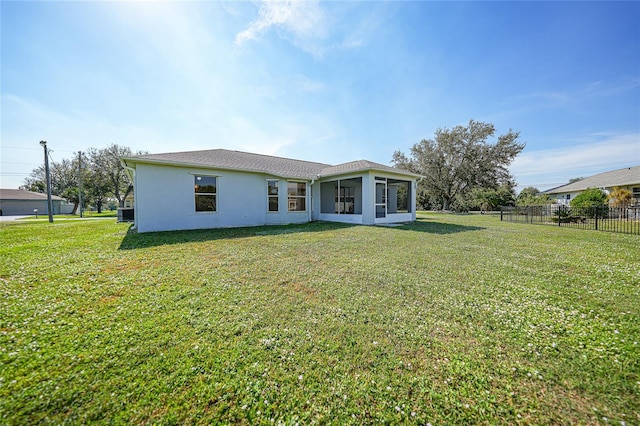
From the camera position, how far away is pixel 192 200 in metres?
9.66

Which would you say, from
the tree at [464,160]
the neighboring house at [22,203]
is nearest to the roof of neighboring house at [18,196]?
the neighboring house at [22,203]

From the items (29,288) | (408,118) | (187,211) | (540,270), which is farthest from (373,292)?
(408,118)

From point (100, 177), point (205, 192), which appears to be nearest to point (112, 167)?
point (100, 177)

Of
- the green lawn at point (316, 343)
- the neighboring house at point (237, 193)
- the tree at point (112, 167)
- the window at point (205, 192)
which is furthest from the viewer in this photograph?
the tree at point (112, 167)

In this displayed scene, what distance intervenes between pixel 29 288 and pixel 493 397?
6.06 m

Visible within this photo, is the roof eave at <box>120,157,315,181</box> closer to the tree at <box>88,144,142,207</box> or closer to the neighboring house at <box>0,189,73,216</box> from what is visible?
the tree at <box>88,144,142,207</box>

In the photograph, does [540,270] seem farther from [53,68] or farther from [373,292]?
[53,68]

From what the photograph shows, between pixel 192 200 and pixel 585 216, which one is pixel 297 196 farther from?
pixel 585 216

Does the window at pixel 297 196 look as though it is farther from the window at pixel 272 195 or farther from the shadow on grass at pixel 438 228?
the shadow on grass at pixel 438 228

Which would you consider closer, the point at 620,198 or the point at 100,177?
the point at 620,198

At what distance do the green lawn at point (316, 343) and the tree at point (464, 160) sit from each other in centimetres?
2684

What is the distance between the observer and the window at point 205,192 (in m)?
9.83

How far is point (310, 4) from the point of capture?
8.59 m

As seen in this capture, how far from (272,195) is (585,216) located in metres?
16.7
